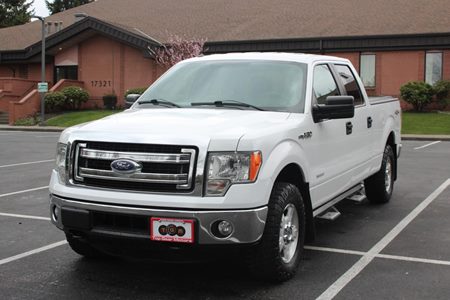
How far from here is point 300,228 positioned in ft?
15.6

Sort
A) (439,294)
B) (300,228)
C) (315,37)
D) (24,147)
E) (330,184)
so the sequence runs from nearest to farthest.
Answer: (439,294) → (300,228) → (330,184) → (24,147) → (315,37)

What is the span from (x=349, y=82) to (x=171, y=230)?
140 inches

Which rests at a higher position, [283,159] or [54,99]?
[54,99]

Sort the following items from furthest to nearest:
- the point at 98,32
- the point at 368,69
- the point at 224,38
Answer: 1. the point at 98,32
2. the point at 224,38
3. the point at 368,69

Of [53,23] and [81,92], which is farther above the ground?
[53,23]

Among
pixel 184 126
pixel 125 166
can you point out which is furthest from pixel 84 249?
pixel 184 126

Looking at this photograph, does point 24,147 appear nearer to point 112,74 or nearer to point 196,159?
point 196,159

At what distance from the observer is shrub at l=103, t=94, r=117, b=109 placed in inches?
1368

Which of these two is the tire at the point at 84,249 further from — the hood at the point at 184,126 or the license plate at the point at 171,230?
the license plate at the point at 171,230

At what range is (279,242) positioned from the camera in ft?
14.4

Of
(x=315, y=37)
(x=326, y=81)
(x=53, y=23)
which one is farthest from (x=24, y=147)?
(x=53, y=23)

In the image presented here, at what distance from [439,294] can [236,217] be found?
172cm

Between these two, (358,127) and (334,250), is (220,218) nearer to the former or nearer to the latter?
(334,250)

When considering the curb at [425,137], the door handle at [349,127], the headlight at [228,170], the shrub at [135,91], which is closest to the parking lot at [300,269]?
the headlight at [228,170]
